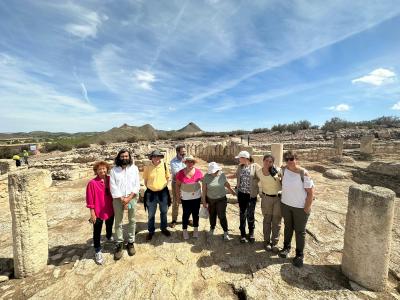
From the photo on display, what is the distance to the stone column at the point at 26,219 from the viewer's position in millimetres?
3678

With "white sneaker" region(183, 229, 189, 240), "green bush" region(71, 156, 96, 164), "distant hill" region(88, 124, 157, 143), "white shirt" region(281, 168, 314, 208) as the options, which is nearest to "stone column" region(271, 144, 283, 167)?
"white sneaker" region(183, 229, 189, 240)

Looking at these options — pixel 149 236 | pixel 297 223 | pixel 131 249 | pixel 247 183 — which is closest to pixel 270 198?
pixel 247 183

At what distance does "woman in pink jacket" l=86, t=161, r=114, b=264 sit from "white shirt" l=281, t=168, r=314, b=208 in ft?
9.67

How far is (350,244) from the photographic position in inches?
138

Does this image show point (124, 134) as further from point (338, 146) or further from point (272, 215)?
point (272, 215)

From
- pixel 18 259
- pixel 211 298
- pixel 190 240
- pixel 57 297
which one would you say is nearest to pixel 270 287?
pixel 211 298

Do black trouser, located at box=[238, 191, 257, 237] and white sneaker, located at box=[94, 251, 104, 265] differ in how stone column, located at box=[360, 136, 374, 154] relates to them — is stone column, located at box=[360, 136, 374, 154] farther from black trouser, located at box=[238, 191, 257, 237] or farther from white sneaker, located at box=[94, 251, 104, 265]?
white sneaker, located at box=[94, 251, 104, 265]

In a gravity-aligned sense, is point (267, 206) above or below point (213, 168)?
below

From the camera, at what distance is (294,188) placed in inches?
145

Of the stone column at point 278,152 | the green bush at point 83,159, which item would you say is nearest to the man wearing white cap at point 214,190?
the stone column at point 278,152

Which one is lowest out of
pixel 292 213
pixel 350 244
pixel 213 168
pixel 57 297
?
pixel 57 297

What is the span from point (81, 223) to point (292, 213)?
16.1 feet

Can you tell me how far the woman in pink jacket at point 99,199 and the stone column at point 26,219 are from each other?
802 millimetres

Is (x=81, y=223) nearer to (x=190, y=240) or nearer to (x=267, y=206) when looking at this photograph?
(x=190, y=240)
